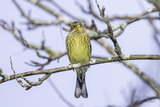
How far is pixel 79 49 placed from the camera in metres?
6.43

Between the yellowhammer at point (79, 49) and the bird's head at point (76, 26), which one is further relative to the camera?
the bird's head at point (76, 26)

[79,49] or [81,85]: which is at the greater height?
[79,49]

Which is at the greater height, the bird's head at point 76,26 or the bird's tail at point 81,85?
the bird's head at point 76,26

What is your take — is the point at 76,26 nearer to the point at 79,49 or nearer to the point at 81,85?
the point at 79,49

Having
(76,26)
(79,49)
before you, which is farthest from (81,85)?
(76,26)

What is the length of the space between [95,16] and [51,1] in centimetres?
236

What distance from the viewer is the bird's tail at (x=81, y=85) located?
6581mm

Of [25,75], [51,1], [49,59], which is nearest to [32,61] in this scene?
[49,59]

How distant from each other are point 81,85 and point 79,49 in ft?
3.39

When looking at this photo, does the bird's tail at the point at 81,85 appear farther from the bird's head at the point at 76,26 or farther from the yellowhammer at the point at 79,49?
the bird's head at the point at 76,26

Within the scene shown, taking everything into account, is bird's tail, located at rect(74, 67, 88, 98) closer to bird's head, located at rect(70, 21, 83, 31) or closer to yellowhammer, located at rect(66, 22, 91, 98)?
yellowhammer, located at rect(66, 22, 91, 98)

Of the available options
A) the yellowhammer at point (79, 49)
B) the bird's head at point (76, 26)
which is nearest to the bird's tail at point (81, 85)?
the yellowhammer at point (79, 49)

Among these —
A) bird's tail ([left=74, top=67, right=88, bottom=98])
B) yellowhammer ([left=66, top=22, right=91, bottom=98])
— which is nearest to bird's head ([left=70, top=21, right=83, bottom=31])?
yellowhammer ([left=66, top=22, right=91, bottom=98])

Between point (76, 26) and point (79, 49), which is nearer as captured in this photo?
point (79, 49)
